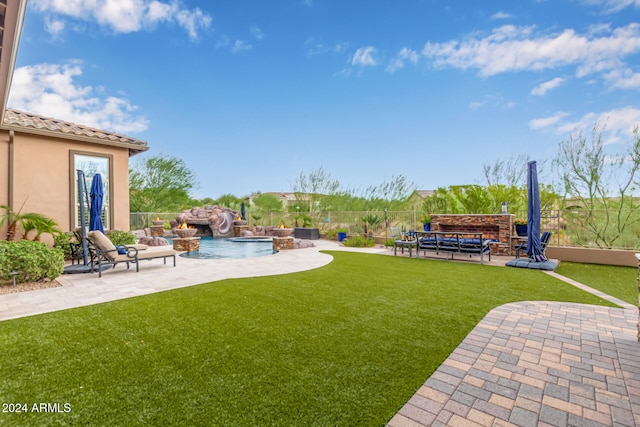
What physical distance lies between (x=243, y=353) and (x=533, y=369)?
2.74 meters

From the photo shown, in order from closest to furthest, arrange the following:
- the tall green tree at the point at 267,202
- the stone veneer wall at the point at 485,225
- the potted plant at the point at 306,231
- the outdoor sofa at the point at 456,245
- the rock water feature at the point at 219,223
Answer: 1. the outdoor sofa at the point at 456,245
2. the stone veneer wall at the point at 485,225
3. the potted plant at the point at 306,231
4. the rock water feature at the point at 219,223
5. the tall green tree at the point at 267,202

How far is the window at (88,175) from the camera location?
9.38 m

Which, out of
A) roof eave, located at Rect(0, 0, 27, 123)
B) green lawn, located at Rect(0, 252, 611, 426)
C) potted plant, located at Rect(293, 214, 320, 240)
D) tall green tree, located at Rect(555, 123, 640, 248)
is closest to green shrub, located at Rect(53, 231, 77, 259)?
roof eave, located at Rect(0, 0, 27, 123)

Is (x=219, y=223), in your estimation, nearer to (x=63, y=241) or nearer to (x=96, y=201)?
(x=63, y=241)

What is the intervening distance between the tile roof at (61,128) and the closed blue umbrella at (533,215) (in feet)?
39.3

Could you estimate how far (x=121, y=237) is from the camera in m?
9.81

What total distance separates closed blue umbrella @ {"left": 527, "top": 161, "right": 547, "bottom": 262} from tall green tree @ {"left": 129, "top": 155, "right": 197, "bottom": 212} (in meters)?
26.9

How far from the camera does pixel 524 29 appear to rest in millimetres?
10805

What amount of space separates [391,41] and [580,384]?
54.8 ft

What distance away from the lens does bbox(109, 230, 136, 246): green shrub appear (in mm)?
9595

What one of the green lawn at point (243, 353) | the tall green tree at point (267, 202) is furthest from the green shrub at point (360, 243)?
the tall green tree at point (267, 202)

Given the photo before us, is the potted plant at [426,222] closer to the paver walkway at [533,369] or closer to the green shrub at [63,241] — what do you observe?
the paver walkway at [533,369]

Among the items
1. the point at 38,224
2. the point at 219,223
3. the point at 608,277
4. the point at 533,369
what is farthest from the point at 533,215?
the point at 219,223

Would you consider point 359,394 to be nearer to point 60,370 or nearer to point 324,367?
point 324,367
